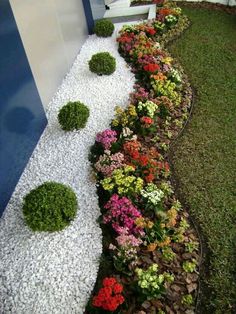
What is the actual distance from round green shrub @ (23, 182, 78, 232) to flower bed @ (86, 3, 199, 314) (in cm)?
59

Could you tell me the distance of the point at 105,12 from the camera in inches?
452

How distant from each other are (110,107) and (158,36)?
12.5ft

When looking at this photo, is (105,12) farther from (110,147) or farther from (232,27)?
(110,147)

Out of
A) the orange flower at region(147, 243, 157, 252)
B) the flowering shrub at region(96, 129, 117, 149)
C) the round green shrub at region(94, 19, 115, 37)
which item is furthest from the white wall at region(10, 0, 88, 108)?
the orange flower at region(147, 243, 157, 252)

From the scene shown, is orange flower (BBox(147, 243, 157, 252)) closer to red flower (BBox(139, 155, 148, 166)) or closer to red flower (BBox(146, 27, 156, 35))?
red flower (BBox(139, 155, 148, 166))

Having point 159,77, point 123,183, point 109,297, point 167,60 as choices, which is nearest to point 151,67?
point 159,77

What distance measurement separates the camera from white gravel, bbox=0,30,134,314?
13.7ft

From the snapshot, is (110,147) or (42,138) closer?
(110,147)

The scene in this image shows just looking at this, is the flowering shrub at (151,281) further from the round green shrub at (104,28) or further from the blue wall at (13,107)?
the round green shrub at (104,28)

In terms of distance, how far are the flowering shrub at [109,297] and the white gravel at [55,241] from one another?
0.38 meters

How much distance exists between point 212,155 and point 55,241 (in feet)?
10.4

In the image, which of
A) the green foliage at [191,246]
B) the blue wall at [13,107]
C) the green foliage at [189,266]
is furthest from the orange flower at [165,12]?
the green foliage at [189,266]

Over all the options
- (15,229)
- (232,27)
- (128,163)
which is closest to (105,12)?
(232,27)

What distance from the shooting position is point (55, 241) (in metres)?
4.77
